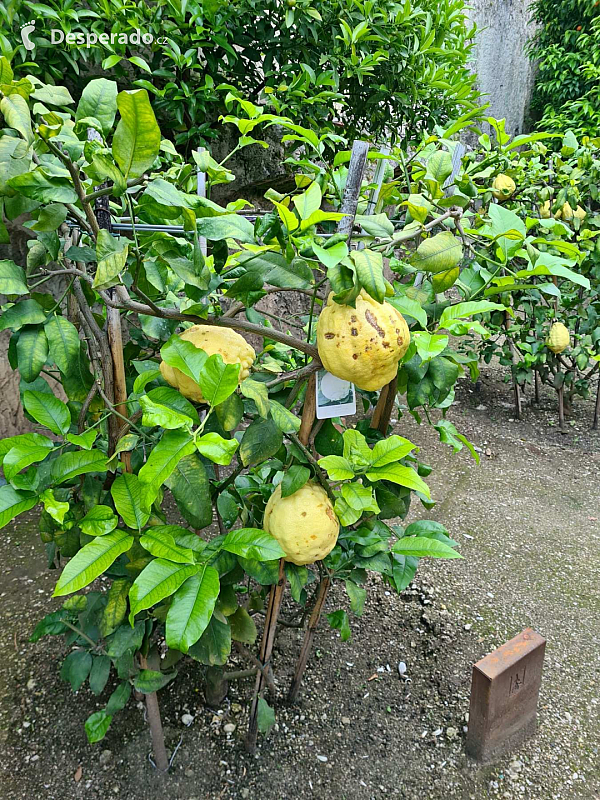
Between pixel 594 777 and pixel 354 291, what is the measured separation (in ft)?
4.23

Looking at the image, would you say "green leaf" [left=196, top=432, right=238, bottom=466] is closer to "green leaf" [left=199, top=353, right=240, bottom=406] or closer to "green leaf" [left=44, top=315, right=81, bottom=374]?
"green leaf" [left=199, top=353, right=240, bottom=406]

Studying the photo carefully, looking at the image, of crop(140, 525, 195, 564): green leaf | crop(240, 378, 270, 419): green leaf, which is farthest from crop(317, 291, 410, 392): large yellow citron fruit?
crop(140, 525, 195, 564): green leaf

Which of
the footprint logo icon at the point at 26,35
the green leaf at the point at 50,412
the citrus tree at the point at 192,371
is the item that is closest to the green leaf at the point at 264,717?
the citrus tree at the point at 192,371

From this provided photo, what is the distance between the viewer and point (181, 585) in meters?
0.80

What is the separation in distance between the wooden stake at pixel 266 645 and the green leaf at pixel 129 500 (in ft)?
1.09

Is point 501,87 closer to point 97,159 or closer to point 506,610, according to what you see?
point 506,610

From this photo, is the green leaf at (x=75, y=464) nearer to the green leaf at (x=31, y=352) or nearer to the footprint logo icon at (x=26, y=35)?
the green leaf at (x=31, y=352)

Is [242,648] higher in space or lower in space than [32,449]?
lower

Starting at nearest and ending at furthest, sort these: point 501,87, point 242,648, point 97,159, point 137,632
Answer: point 97,159 → point 137,632 → point 242,648 → point 501,87

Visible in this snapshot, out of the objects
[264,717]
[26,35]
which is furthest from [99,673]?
[26,35]

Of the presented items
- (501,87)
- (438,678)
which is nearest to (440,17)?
(438,678)

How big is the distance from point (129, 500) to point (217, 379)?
0.29m

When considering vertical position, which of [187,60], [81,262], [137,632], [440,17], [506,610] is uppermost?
[440,17]

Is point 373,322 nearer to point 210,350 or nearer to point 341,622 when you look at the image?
point 210,350
